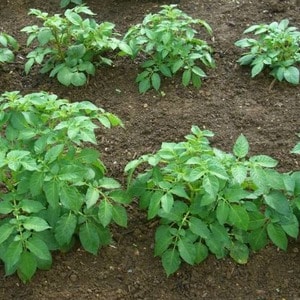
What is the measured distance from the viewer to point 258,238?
121 inches

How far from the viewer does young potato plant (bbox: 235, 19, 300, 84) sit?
4129 mm

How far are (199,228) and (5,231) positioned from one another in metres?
0.86

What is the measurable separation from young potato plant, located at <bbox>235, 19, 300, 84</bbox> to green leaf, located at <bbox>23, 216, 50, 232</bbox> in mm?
1861

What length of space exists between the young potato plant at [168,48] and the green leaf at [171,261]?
54.5 inches

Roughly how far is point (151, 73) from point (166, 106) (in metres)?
0.26

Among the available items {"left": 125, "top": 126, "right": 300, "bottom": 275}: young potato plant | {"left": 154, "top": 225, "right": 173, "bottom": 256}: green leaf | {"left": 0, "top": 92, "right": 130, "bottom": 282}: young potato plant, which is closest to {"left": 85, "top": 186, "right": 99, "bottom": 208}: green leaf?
{"left": 0, "top": 92, "right": 130, "bottom": 282}: young potato plant

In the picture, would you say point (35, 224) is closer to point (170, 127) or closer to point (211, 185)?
point (211, 185)

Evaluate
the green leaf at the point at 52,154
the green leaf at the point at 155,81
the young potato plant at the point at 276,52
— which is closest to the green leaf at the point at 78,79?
the green leaf at the point at 155,81

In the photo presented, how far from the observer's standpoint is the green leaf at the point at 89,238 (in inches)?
119

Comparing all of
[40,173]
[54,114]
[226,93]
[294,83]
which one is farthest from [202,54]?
[40,173]

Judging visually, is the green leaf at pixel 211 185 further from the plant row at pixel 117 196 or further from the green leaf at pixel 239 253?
the green leaf at pixel 239 253

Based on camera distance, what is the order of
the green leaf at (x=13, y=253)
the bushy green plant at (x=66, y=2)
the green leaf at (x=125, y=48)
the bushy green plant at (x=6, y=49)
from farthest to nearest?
the bushy green plant at (x=66, y=2) → the bushy green plant at (x=6, y=49) → the green leaf at (x=125, y=48) → the green leaf at (x=13, y=253)

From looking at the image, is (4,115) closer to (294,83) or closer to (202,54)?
(202,54)

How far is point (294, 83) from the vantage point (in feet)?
13.6
